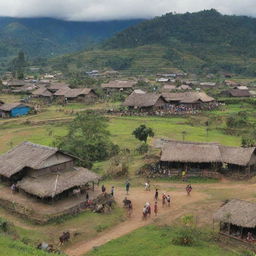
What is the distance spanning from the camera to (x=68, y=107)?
262 feet

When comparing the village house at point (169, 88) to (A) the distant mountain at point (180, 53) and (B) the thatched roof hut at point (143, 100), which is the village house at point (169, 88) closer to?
(B) the thatched roof hut at point (143, 100)

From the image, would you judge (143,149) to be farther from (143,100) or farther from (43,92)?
(43,92)

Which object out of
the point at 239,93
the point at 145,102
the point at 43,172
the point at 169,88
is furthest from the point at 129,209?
the point at 169,88

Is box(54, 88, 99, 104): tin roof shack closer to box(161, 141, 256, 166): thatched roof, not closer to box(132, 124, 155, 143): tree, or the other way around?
box(132, 124, 155, 143): tree

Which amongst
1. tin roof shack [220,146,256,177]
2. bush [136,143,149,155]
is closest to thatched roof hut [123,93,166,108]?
bush [136,143,149,155]

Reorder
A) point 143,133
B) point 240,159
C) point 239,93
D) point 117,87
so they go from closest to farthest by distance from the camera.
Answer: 1. point 240,159
2. point 143,133
3. point 239,93
4. point 117,87

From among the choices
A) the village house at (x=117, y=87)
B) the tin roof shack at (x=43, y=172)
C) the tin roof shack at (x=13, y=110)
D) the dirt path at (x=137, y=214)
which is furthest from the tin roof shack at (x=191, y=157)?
the village house at (x=117, y=87)

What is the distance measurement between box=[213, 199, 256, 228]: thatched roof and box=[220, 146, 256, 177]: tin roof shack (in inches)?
433

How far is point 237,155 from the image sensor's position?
3641cm

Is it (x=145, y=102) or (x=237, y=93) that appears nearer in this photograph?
(x=145, y=102)

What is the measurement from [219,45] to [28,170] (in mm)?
162804

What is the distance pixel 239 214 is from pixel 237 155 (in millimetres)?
12972

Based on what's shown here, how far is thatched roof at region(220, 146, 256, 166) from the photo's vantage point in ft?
117

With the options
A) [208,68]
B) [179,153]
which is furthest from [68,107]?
[208,68]
